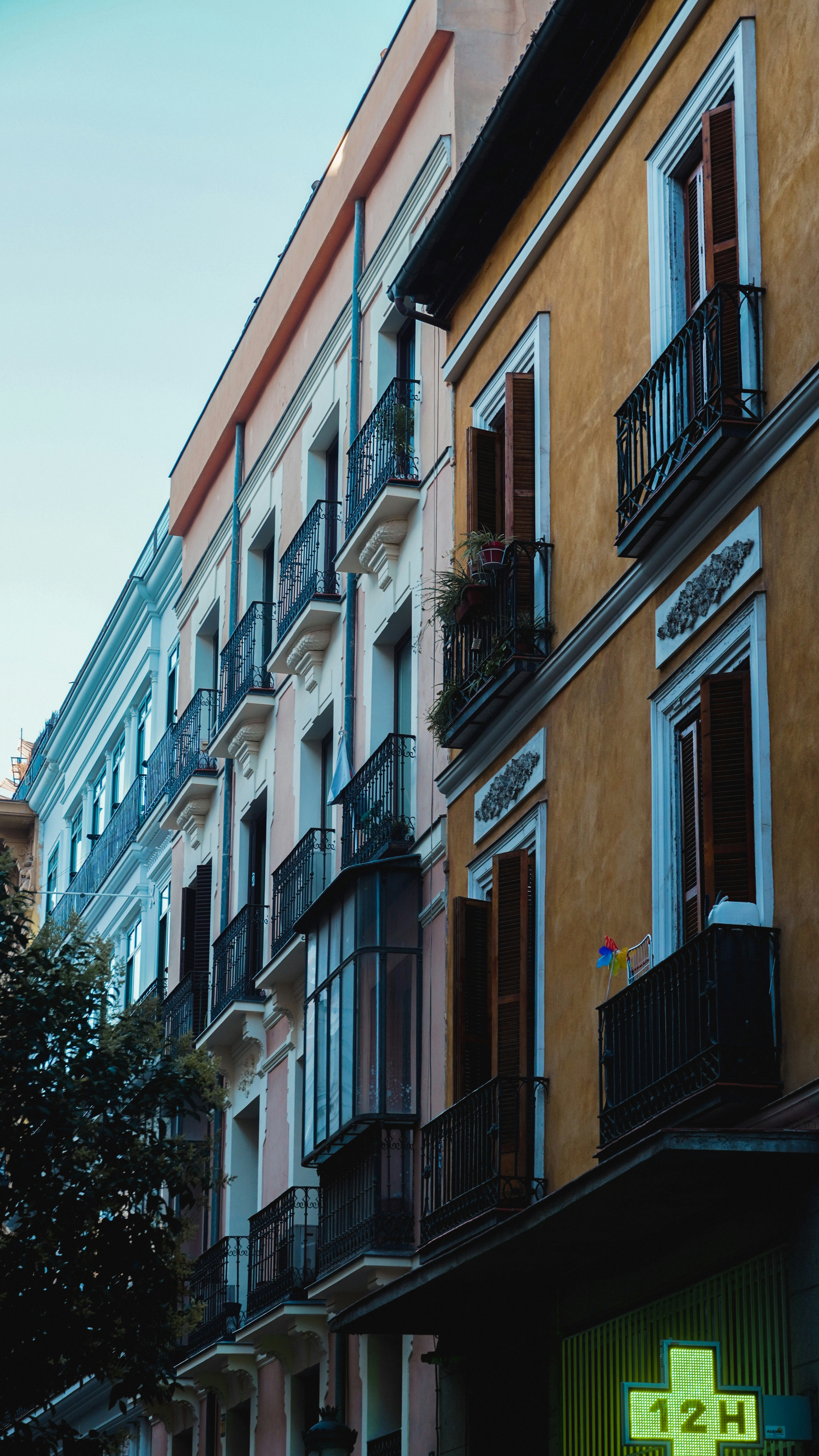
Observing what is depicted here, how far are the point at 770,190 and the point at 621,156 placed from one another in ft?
9.27

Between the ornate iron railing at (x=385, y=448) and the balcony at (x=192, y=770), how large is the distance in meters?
6.27

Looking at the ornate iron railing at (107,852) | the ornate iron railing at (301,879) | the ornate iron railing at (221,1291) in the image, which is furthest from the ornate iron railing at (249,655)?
the ornate iron railing at (221,1291)

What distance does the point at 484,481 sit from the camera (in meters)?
16.9

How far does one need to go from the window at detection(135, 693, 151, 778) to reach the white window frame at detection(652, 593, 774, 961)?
20050 mm

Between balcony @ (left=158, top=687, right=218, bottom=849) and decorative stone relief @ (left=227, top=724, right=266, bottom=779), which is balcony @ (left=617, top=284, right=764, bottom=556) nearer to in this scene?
decorative stone relief @ (left=227, top=724, right=266, bottom=779)

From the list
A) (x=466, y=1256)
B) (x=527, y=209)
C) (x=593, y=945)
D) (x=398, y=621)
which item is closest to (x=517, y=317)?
(x=527, y=209)

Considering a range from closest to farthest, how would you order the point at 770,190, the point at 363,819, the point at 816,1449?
the point at 816,1449 < the point at 770,190 < the point at 363,819

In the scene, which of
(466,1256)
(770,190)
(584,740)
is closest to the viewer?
(770,190)

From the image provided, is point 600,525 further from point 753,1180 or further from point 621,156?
point 753,1180

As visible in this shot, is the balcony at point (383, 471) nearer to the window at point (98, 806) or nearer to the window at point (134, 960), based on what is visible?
the window at point (134, 960)

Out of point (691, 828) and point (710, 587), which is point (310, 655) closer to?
point (691, 828)

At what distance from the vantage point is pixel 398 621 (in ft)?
65.7

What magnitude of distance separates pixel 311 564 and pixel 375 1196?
25.8ft

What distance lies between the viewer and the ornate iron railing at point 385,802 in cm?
1858
